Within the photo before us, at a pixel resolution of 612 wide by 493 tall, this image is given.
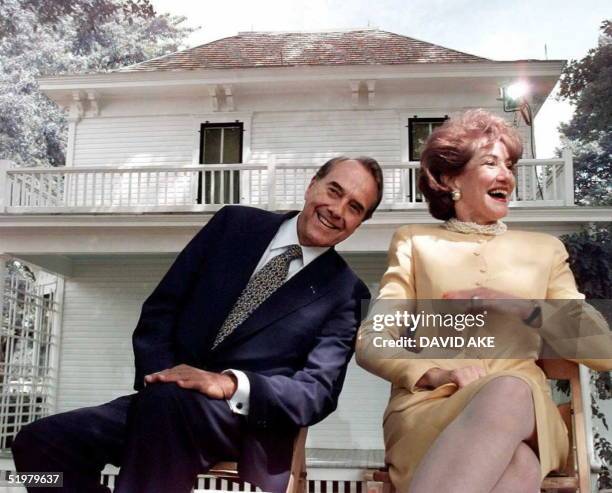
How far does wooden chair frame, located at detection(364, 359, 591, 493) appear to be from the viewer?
116 cm

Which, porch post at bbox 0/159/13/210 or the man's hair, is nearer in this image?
the man's hair

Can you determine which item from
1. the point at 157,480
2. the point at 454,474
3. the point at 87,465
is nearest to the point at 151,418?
the point at 157,480

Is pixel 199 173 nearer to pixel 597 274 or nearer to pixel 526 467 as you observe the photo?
pixel 597 274

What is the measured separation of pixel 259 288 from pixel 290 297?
0.27ft

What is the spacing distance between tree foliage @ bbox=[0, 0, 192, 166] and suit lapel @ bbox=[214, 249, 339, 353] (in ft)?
9.02

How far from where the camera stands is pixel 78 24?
4.20m

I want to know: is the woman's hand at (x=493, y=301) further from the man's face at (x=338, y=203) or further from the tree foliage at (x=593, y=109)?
the tree foliage at (x=593, y=109)

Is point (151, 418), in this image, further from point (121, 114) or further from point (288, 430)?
point (121, 114)

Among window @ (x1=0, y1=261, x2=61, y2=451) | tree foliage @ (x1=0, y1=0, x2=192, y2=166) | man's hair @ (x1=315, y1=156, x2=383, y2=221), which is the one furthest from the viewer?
window @ (x1=0, y1=261, x2=61, y2=451)

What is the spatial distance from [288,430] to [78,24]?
3.82 m

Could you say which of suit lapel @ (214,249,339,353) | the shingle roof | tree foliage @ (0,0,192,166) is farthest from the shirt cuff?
the shingle roof

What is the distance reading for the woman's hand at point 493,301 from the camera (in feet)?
4.25

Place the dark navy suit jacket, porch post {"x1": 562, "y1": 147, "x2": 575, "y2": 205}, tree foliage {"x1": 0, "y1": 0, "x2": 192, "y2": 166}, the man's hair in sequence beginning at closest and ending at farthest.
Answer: the dark navy suit jacket → the man's hair → tree foliage {"x1": 0, "y1": 0, "x2": 192, "y2": 166} → porch post {"x1": 562, "y1": 147, "x2": 575, "y2": 205}

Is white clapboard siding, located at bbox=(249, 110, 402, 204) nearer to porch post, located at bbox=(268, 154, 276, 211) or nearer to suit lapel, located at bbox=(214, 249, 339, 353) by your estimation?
porch post, located at bbox=(268, 154, 276, 211)
